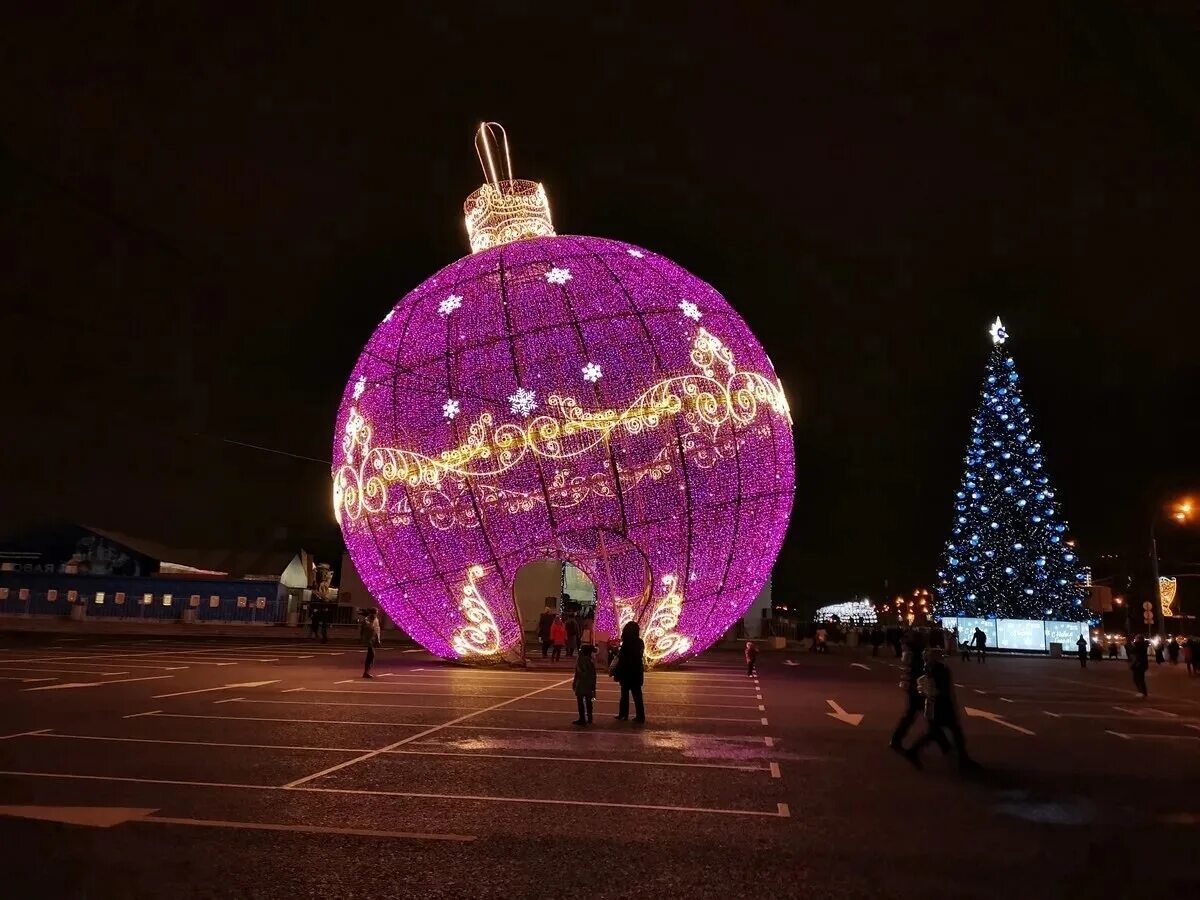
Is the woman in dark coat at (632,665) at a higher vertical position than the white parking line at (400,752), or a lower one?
higher

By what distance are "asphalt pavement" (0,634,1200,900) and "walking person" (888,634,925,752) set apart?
29 cm

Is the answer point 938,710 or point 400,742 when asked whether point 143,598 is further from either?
point 938,710

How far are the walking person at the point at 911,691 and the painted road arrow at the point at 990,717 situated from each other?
288 centimetres

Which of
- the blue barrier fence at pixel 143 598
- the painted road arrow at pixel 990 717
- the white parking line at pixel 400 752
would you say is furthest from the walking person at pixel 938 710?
the blue barrier fence at pixel 143 598

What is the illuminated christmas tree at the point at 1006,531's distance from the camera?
4072 cm

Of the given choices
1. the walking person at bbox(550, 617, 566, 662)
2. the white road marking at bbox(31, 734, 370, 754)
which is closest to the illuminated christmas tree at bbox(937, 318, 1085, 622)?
the walking person at bbox(550, 617, 566, 662)

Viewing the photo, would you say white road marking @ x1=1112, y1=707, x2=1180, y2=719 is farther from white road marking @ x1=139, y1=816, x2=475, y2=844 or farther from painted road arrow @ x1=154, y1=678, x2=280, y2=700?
painted road arrow @ x1=154, y1=678, x2=280, y2=700

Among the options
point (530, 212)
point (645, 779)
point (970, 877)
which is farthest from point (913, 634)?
point (530, 212)

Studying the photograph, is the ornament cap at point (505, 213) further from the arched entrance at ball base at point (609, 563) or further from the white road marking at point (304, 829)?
the white road marking at point (304, 829)

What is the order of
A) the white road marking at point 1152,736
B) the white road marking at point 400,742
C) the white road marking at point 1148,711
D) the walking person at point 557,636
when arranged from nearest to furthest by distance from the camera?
1. the white road marking at point 400,742
2. the white road marking at point 1152,736
3. the white road marking at point 1148,711
4. the walking person at point 557,636

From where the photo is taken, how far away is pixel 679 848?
18.4 ft

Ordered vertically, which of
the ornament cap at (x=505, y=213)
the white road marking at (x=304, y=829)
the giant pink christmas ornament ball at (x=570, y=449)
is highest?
the ornament cap at (x=505, y=213)

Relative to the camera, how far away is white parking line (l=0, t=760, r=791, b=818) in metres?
6.61

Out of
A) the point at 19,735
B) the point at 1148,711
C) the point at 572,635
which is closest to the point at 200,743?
the point at 19,735
